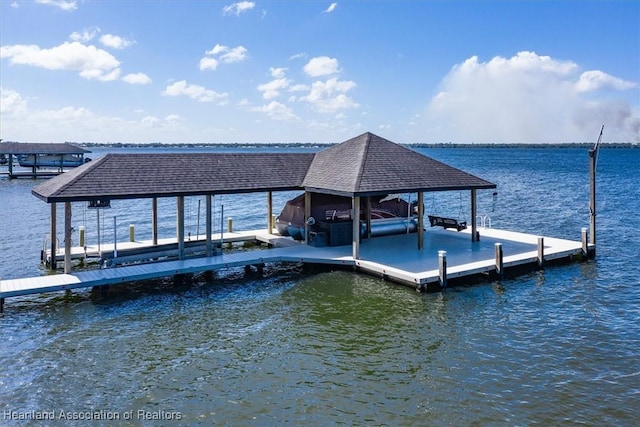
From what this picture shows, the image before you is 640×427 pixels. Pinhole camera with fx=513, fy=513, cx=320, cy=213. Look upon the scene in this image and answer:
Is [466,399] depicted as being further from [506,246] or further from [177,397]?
[506,246]

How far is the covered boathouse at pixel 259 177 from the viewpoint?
17516mm

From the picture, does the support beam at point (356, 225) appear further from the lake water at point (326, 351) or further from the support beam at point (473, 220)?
the support beam at point (473, 220)

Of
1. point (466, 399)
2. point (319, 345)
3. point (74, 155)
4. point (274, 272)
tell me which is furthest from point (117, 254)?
point (74, 155)

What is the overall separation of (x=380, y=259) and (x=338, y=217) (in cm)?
398

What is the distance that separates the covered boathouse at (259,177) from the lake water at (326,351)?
10.1ft

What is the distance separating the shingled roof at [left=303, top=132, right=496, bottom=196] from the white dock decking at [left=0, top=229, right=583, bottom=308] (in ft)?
8.12

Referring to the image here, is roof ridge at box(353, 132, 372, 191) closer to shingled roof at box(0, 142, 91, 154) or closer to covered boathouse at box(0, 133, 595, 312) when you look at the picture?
covered boathouse at box(0, 133, 595, 312)

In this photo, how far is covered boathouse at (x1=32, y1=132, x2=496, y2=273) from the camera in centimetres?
1752

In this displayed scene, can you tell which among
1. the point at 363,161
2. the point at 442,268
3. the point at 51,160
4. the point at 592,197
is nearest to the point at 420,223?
the point at 363,161

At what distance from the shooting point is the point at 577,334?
43.3 ft

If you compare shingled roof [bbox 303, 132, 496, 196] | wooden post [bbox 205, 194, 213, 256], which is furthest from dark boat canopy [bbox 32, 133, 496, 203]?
wooden post [bbox 205, 194, 213, 256]

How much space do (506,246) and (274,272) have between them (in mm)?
9777

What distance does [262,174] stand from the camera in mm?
21359

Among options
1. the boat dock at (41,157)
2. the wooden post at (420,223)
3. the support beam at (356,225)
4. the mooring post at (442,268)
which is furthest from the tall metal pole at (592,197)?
the boat dock at (41,157)
